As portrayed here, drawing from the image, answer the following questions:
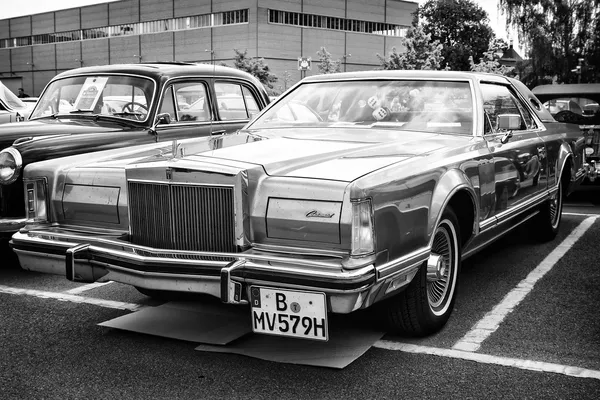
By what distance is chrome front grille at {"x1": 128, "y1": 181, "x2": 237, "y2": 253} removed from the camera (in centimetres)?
355

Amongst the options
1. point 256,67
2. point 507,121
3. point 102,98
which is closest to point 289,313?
point 507,121

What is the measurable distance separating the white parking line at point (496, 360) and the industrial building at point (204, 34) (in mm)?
54482

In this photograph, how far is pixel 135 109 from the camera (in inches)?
270

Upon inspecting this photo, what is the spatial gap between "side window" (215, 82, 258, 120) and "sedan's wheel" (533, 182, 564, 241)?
129 inches

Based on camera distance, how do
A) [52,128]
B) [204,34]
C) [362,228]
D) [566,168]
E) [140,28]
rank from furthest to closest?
[140,28]
[204,34]
[566,168]
[52,128]
[362,228]

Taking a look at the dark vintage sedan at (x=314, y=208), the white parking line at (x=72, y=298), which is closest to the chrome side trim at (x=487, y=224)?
the dark vintage sedan at (x=314, y=208)

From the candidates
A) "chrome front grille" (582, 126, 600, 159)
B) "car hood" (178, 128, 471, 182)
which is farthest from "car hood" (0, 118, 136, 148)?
"chrome front grille" (582, 126, 600, 159)

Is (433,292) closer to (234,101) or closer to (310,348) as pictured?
(310,348)

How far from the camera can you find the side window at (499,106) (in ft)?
17.3

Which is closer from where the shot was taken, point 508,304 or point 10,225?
point 508,304

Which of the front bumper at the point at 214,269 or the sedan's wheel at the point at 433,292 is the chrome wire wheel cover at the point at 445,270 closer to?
the sedan's wheel at the point at 433,292

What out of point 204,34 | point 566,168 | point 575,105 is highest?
point 204,34

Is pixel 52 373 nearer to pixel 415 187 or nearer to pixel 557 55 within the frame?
pixel 415 187

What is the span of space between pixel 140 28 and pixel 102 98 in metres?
67.5
